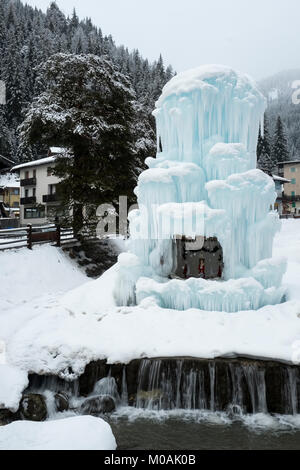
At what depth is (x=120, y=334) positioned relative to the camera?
33.3 ft

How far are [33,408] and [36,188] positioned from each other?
4377 cm

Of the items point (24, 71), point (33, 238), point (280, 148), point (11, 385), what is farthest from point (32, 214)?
point (280, 148)

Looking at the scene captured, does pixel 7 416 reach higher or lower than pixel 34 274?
lower

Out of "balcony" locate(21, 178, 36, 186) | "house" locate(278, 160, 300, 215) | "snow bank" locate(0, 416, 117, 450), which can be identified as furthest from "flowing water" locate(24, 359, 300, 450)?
"house" locate(278, 160, 300, 215)

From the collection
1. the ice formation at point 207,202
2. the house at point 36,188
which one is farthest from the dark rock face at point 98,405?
the house at point 36,188

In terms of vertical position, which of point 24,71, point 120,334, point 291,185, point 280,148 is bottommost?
point 120,334

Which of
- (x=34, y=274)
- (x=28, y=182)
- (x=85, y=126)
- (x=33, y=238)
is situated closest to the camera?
(x=34, y=274)

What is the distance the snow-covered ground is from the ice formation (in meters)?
0.75

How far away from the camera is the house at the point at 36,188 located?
46.4 m

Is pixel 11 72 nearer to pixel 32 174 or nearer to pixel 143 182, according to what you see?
pixel 32 174

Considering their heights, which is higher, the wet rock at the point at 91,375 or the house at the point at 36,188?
the house at the point at 36,188

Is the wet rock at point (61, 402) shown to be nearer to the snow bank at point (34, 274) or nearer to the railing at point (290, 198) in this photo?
the snow bank at point (34, 274)

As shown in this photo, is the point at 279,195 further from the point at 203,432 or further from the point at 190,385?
the point at 203,432

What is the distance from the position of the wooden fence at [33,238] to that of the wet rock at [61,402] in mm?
11616
